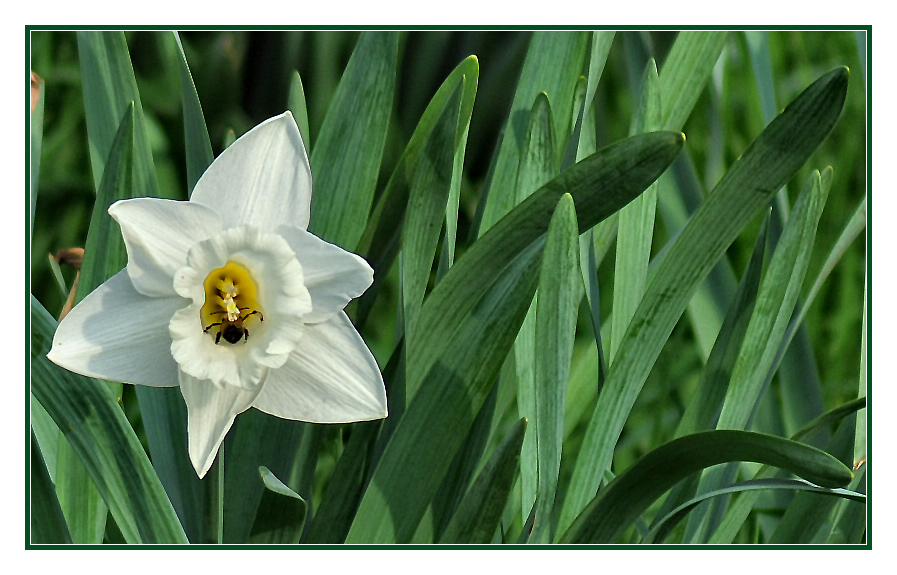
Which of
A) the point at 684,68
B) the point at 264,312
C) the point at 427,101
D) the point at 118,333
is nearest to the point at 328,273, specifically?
the point at 264,312

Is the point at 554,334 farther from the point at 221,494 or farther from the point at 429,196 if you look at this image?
the point at 221,494

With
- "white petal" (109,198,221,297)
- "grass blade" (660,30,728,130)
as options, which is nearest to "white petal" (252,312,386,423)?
"white petal" (109,198,221,297)

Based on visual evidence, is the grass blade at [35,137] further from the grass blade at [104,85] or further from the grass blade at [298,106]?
the grass blade at [298,106]

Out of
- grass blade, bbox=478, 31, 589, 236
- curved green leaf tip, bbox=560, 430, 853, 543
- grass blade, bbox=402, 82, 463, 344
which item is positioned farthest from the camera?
grass blade, bbox=478, 31, 589, 236

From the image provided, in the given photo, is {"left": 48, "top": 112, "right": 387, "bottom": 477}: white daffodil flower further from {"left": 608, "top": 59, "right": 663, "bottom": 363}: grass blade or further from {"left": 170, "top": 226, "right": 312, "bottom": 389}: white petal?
{"left": 608, "top": 59, "right": 663, "bottom": 363}: grass blade

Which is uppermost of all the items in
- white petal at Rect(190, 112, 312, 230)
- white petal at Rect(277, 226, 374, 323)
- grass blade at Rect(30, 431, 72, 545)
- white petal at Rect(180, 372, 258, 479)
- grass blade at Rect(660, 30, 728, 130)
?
grass blade at Rect(660, 30, 728, 130)

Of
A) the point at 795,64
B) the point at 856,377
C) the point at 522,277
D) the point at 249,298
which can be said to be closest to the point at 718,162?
the point at 795,64
